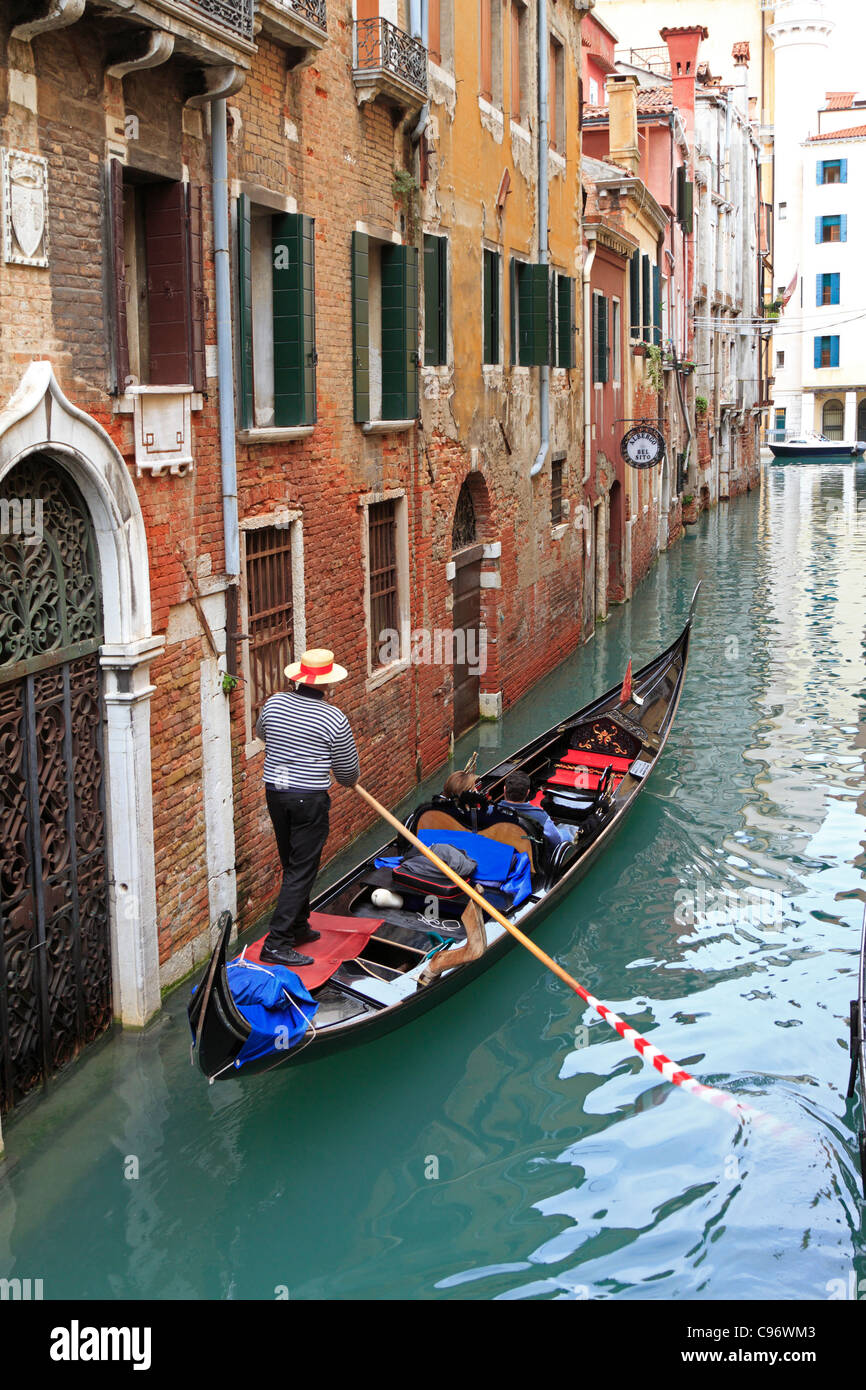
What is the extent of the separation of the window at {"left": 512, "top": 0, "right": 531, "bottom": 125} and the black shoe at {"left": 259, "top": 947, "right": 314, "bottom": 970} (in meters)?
9.15

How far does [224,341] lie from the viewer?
7016 millimetres

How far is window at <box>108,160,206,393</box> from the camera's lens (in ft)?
21.3

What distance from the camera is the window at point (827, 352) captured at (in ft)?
164

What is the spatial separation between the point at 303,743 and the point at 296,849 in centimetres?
48

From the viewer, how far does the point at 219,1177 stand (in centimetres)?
548

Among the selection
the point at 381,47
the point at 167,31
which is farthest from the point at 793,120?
the point at 167,31

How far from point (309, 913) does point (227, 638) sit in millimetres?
1515

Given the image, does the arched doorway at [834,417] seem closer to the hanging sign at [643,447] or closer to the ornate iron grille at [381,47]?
the hanging sign at [643,447]

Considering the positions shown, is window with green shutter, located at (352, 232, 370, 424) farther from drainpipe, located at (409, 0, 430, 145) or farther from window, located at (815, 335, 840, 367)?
window, located at (815, 335, 840, 367)

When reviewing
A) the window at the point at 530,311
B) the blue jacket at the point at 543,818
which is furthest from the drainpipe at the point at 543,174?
the blue jacket at the point at 543,818

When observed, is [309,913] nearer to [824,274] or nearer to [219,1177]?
[219,1177]

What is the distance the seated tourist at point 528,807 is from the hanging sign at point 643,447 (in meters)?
10.4

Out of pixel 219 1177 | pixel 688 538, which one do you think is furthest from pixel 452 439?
pixel 688 538

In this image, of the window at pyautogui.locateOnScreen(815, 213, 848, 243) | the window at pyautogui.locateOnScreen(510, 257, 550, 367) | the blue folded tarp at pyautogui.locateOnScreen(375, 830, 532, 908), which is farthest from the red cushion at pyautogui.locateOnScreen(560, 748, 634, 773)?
the window at pyautogui.locateOnScreen(815, 213, 848, 243)
